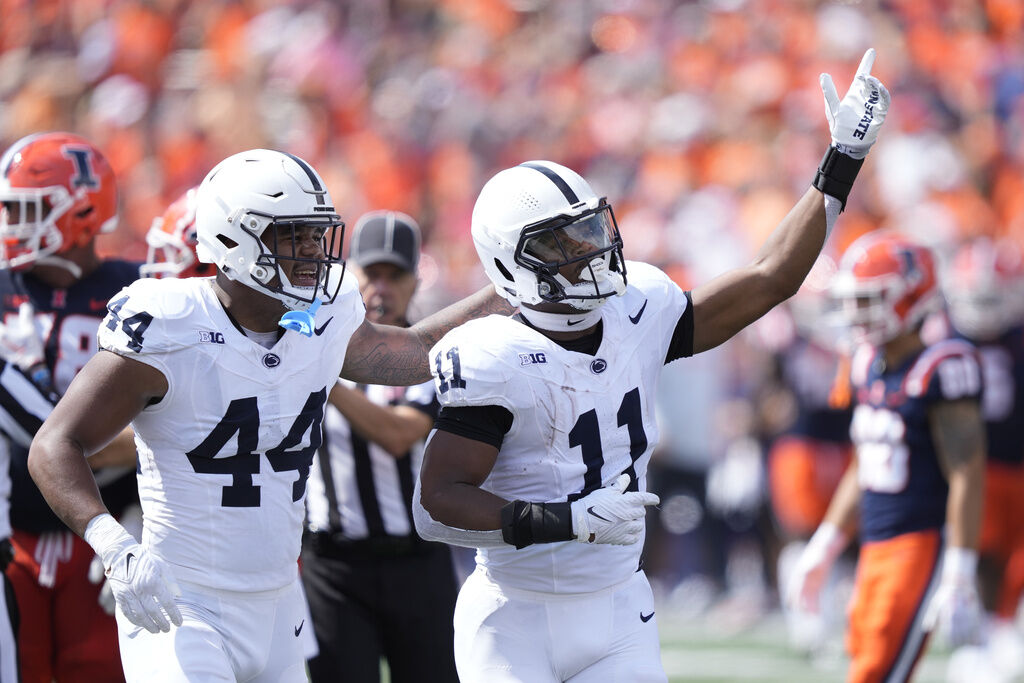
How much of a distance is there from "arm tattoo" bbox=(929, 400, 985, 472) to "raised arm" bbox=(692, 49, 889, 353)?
72.3 inches

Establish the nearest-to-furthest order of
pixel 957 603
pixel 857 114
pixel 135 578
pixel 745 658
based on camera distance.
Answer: pixel 135 578 < pixel 857 114 < pixel 957 603 < pixel 745 658

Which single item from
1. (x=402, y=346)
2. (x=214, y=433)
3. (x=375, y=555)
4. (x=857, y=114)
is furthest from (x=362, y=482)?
(x=857, y=114)

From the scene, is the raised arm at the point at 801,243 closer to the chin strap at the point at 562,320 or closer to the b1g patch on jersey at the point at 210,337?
the chin strap at the point at 562,320

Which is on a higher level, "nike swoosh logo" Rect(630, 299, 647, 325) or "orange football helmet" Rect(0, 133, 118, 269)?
"orange football helmet" Rect(0, 133, 118, 269)

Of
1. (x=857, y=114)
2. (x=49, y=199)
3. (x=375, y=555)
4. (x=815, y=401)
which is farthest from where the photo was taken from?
(x=815, y=401)

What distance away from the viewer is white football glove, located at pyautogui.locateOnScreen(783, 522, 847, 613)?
523 centimetres

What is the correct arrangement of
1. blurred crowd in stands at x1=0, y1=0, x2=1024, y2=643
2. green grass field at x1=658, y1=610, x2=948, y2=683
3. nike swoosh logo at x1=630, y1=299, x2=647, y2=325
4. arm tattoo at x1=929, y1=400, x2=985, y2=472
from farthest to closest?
1. blurred crowd in stands at x1=0, y1=0, x2=1024, y2=643
2. green grass field at x1=658, y1=610, x2=948, y2=683
3. arm tattoo at x1=929, y1=400, x2=985, y2=472
4. nike swoosh logo at x1=630, y1=299, x2=647, y2=325

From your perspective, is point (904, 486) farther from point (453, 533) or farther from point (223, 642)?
point (223, 642)

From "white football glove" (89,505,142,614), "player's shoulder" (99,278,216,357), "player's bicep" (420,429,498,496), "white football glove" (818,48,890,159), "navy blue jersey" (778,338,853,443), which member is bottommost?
"navy blue jersey" (778,338,853,443)

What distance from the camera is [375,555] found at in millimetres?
4406

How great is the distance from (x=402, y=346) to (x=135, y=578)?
102 centimetres

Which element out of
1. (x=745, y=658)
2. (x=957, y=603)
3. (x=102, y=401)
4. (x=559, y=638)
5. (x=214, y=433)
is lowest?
(x=745, y=658)

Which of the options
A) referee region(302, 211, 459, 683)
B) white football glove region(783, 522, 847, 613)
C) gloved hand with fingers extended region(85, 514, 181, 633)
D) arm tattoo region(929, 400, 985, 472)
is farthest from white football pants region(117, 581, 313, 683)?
arm tattoo region(929, 400, 985, 472)

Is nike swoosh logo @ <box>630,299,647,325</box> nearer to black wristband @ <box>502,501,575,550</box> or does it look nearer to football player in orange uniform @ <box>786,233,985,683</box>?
black wristband @ <box>502,501,575,550</box>
